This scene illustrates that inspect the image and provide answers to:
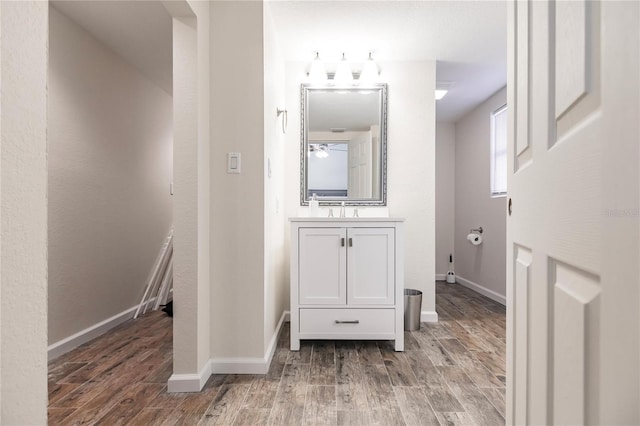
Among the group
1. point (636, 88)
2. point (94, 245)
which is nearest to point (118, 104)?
point (94, 245)

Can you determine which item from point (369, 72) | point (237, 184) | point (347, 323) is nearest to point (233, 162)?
point (237, 184)

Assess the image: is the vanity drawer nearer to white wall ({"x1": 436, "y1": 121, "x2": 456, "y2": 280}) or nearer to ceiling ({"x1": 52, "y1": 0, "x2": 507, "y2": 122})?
ceiling ({"x1": 52, "y1": 0, "x2": 507, "y2": 122})

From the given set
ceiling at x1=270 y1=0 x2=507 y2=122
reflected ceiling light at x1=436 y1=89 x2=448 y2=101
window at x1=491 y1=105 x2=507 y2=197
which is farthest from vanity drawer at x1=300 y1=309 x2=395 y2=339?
reflected ceiling light at x1=436 y1=89 x2=448 y2=101

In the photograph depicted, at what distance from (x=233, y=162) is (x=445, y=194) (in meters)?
3.86

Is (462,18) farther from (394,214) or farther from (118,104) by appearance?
(118,104)

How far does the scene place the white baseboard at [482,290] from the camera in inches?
150

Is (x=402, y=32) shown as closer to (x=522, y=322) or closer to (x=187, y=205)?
(x=187, y=205)

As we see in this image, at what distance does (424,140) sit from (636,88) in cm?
282

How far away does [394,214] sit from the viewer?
3.20 m

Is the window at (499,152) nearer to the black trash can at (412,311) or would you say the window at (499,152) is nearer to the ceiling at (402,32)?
the ceiling at (402,32)

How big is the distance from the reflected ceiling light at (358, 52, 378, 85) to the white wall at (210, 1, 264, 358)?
3.82 feet

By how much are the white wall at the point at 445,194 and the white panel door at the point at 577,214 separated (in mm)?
4373

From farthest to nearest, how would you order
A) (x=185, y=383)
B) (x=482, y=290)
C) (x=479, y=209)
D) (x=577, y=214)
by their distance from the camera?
(x=479, y=209) < (x=482, y=290) < (x=185, y=383) < (x=577, y=214)

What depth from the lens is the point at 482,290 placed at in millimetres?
4250
